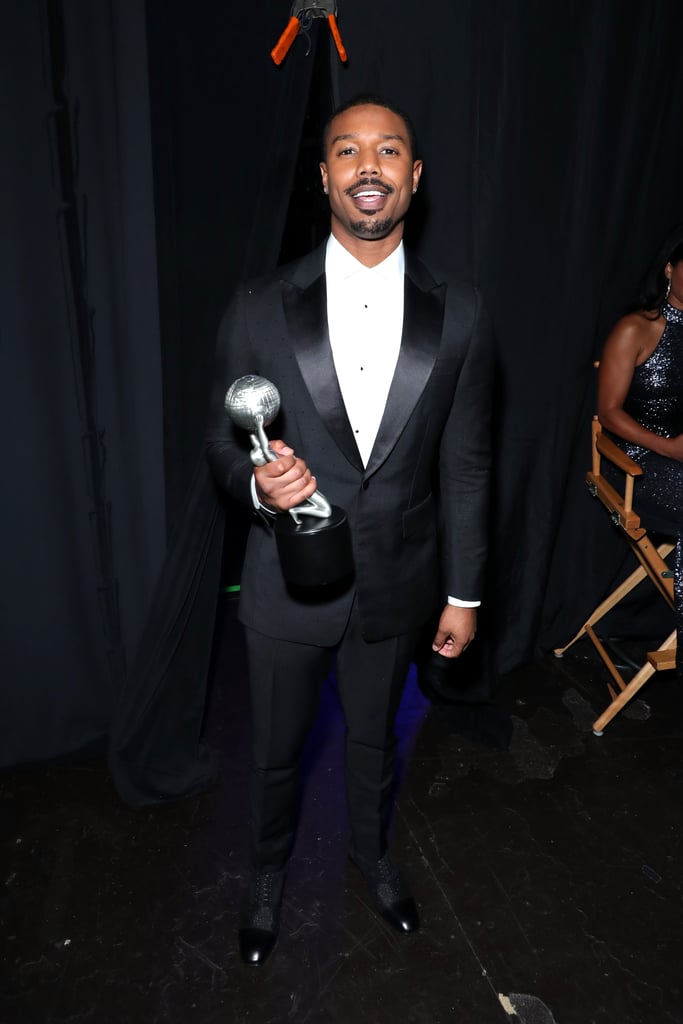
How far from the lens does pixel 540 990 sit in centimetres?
202

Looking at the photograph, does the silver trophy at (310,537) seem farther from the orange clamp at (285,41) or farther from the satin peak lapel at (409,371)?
the orange clamp at (285,41)

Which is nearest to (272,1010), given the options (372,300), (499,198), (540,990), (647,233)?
(540,990)

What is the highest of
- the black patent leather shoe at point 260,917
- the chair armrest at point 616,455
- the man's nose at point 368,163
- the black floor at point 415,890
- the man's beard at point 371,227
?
the man's nose at point 368,163

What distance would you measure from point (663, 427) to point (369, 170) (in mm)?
1897

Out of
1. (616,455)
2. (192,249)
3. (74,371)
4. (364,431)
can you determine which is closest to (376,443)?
(364,431)

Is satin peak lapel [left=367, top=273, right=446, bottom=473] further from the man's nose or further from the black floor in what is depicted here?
the black floor

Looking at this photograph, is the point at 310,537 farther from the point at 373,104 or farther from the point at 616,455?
the point at 616,455

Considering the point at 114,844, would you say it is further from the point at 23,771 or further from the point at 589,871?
the point at 589,871

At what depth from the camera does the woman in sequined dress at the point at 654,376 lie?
2861 millimetres

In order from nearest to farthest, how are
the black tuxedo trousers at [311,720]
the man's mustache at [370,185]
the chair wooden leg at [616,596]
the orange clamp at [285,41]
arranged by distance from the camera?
the man's mustache at [370,185]
the black tuxedo trousers at [311,720]
the orange clamp at [285,41]
the chair wooden leg at [616,596]

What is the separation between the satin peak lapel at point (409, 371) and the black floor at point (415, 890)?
1338 mm

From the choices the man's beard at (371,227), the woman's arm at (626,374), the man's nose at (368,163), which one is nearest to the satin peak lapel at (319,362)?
the man's beard at (371,227)

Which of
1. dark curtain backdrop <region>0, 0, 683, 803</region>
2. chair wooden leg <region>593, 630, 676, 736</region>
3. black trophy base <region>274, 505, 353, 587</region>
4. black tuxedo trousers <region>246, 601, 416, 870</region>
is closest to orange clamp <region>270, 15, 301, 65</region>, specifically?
dark curtain backdrop <region>0, 0, 683, 803</region>

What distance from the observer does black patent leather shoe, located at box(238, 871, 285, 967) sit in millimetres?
2076
